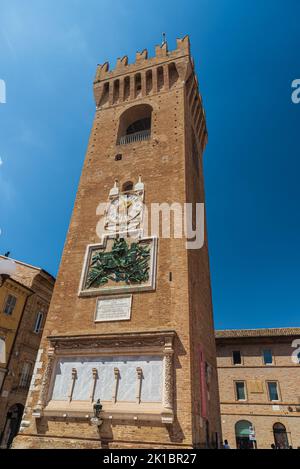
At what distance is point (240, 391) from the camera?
1280 inches

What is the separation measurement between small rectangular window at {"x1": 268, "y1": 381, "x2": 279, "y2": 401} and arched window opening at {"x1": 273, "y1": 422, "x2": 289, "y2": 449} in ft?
6.84

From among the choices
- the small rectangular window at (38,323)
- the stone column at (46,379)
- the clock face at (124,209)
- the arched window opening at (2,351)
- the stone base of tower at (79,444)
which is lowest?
the stone base of tower at (79,444)

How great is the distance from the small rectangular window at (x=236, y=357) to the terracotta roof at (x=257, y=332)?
1.67 metres

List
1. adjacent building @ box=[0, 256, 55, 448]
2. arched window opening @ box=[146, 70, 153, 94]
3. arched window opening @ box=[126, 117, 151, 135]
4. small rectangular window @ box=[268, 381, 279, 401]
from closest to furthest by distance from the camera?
adjacent building @ box=[0, 256, 55, 448] → arched window opening @ box=[146, 70, 153, 94] → arched window opening @ box=[126, 117, 151, 135] → small rectangular window @ box=[268, 381, 279, 401]

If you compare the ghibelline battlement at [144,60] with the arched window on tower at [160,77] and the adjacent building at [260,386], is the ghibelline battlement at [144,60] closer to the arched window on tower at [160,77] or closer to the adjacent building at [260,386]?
the arched window on tower at [160,77]

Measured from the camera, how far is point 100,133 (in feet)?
76.9

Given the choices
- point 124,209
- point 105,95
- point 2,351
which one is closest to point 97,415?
point 124,209

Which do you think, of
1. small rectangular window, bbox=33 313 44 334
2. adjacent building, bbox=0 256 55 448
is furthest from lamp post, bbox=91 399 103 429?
small rectangular window, bbox=33 313 44 334

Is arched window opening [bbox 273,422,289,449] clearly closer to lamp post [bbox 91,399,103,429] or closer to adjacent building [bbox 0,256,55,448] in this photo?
adjacent building [bbox 0,256,55,448]

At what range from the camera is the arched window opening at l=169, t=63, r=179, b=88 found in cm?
2341

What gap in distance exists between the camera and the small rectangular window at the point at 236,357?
1339 inches

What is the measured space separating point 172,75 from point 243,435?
31902mm

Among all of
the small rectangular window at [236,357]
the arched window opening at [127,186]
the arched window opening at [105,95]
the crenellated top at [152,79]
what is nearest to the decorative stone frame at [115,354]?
the arched window opening at [127,186]
